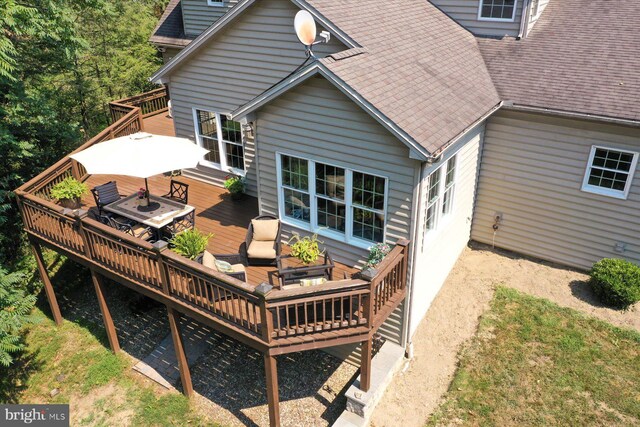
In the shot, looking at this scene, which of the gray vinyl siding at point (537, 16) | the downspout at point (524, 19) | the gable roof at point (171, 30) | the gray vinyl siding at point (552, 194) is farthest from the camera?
the gable roof at point (171, 30)

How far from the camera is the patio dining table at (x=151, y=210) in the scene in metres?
10.5

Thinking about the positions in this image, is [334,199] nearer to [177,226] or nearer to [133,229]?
[177,226]

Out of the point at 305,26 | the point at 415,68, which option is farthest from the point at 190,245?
the point at 415,68

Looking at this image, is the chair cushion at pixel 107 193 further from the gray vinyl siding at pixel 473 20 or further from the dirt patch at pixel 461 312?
the gray vinyl siding at pixel 473 20

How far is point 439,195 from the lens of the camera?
32.0ft

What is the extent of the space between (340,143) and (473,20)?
24.2 feet

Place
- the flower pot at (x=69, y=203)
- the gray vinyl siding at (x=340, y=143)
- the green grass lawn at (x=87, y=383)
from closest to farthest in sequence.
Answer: the gray vinyl siding at (x=340, y=143) < the green grass lawn at (x=87, y=383) < the flower pot at (x=69, y=203)

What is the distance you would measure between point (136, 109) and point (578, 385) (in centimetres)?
1466

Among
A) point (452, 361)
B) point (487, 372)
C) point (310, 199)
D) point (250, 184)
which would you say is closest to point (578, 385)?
point (487, 372)

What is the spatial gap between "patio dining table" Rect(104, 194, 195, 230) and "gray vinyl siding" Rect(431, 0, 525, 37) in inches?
370

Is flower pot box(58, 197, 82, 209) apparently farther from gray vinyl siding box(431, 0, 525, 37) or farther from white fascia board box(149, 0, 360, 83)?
gray vinyl siding box(431, 0, 525, 37)

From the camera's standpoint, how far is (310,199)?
996cm

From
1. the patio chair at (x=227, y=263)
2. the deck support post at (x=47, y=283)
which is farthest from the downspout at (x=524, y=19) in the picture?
the deck support post at (x=47, y=283)

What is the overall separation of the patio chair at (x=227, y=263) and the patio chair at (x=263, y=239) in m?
0.29
